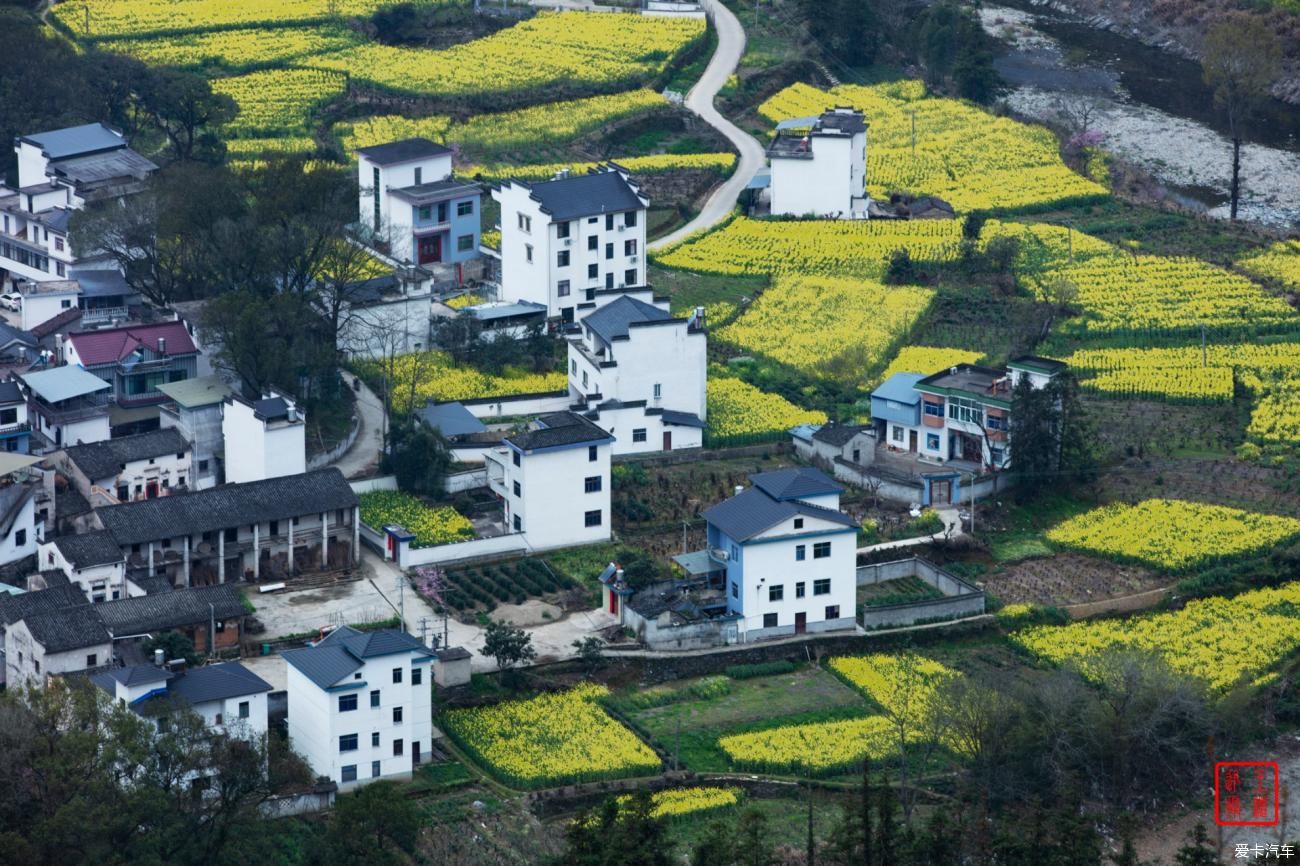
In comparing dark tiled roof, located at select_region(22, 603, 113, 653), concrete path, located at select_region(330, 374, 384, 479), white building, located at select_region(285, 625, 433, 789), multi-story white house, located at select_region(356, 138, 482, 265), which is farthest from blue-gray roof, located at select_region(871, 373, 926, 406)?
dark tiled roof, located at select_region(22, 603, 113, 653)

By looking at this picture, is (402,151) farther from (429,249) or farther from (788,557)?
(788,557)

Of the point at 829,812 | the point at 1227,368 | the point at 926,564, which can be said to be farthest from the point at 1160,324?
the point at 829,812

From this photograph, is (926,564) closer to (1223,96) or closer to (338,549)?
(338,549)

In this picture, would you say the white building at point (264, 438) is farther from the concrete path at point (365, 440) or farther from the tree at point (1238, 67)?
the tree at point (1238, 67)

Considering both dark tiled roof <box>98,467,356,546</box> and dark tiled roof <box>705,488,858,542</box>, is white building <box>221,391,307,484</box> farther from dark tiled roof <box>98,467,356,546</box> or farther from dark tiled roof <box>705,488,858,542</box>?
dark tiled roof <box>705,488,858,542</box>

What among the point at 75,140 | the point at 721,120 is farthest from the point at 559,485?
the point at 721,120
